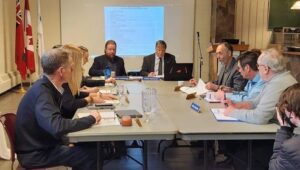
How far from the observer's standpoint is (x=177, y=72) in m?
5.40

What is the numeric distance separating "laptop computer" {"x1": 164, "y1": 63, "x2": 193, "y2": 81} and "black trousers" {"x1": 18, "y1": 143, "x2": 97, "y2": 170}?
2639 mm

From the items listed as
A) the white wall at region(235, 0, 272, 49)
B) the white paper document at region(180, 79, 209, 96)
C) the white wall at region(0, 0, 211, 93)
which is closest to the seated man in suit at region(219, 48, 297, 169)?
the white paper document at region(180, 79, 209, 96)

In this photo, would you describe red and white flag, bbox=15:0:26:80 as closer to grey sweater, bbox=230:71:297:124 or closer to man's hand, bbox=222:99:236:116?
man's hand, bbox=222:99:236:116

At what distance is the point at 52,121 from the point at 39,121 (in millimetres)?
111

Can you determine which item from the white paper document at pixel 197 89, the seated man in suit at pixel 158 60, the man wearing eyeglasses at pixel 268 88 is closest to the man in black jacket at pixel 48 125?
the man wearing eyeglasses at pixel 268 88

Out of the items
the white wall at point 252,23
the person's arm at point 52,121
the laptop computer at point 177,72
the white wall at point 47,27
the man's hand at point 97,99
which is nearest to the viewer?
the person's arm at point 52,121

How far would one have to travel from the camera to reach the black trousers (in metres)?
2.59

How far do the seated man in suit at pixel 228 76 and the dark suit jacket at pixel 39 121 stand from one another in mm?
2133

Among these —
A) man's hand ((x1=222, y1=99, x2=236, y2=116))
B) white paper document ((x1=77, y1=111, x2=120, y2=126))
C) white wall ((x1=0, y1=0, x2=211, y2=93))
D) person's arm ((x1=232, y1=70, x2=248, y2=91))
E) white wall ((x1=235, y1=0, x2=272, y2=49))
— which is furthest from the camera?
white wall ((x1=235, y1=0, x2=272, y2=49))

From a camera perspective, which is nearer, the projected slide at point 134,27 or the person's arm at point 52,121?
the person's arm at point 52,121

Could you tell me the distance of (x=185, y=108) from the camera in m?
3.30

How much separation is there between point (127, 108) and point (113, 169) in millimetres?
968

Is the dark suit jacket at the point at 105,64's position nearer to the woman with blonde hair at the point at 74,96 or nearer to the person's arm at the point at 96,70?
the person's arm at the point at 96,70

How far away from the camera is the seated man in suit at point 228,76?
430 centimetres
